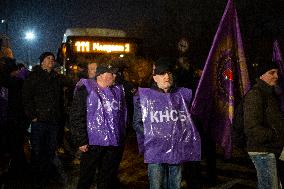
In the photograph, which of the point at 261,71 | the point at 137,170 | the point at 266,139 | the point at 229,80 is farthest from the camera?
the point at 137,170

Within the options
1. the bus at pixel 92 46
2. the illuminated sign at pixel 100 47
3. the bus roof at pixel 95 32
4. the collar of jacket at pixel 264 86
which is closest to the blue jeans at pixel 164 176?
the collar of jacket at pixel 264 86

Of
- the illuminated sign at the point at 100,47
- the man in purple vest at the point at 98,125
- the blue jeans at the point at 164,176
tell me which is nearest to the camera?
the blue jeans at the point at 164,176

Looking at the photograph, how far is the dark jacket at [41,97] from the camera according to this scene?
661 cm

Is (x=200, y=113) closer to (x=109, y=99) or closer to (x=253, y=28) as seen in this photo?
(x=109, y=99)

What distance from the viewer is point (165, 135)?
184 inches

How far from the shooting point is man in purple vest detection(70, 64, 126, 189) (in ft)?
17.1

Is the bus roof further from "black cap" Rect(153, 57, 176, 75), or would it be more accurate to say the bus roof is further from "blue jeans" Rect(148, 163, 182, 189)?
"blue jeans" Rect(148, 163, 182, 189)

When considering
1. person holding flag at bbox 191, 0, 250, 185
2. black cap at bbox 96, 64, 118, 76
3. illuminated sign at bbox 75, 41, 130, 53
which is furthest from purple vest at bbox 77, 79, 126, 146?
illuminated sign at bbox 75, 41, 130, 53

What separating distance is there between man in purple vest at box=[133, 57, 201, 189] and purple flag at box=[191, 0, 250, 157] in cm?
92

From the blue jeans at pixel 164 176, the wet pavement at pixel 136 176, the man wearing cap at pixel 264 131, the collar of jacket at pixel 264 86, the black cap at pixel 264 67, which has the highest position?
the black cap at pixel 264 67

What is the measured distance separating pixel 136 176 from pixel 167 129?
3061 millimetres

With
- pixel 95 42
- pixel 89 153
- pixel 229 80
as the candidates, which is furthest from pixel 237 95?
pixel 95 42

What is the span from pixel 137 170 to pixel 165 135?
351 cm

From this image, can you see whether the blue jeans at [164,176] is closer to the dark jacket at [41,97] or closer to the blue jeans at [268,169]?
the blue jeans at [268,169]
